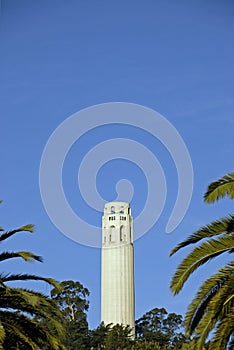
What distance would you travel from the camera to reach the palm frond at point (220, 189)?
17.2m

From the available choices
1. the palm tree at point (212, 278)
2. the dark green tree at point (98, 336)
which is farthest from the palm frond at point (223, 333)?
the dark green tree at point (98, 336)

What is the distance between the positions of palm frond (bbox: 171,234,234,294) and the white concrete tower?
8253 cm

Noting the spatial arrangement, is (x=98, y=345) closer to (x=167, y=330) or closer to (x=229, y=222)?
(x=167, y=330)

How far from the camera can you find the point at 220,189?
17.2m

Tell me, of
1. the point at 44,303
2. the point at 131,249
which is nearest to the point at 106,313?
the point at 131,249

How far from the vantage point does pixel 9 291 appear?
18109 millimetres

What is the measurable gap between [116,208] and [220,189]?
86.5m

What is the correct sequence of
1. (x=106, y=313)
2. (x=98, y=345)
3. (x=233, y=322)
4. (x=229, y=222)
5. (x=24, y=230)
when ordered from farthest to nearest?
1. (x=106, y=313)
2. (x=98, y=345)
3. (x=24, y=230)
4. (x=229, y=222)
5. (x=233, y=322)

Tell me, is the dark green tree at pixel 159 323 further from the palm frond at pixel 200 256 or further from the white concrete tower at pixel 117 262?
the palm frond at pixel 200 256

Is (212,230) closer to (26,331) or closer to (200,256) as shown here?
(200,256)

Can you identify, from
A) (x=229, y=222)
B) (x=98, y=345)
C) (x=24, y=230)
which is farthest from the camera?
(x=98, y=345)

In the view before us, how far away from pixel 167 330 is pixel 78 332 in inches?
885

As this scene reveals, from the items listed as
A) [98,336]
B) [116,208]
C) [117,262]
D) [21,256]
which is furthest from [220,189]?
[116,208]

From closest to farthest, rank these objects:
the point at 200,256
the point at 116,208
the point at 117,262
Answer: the point at 200,256 < the point at 117,262 < the point at 116,208
